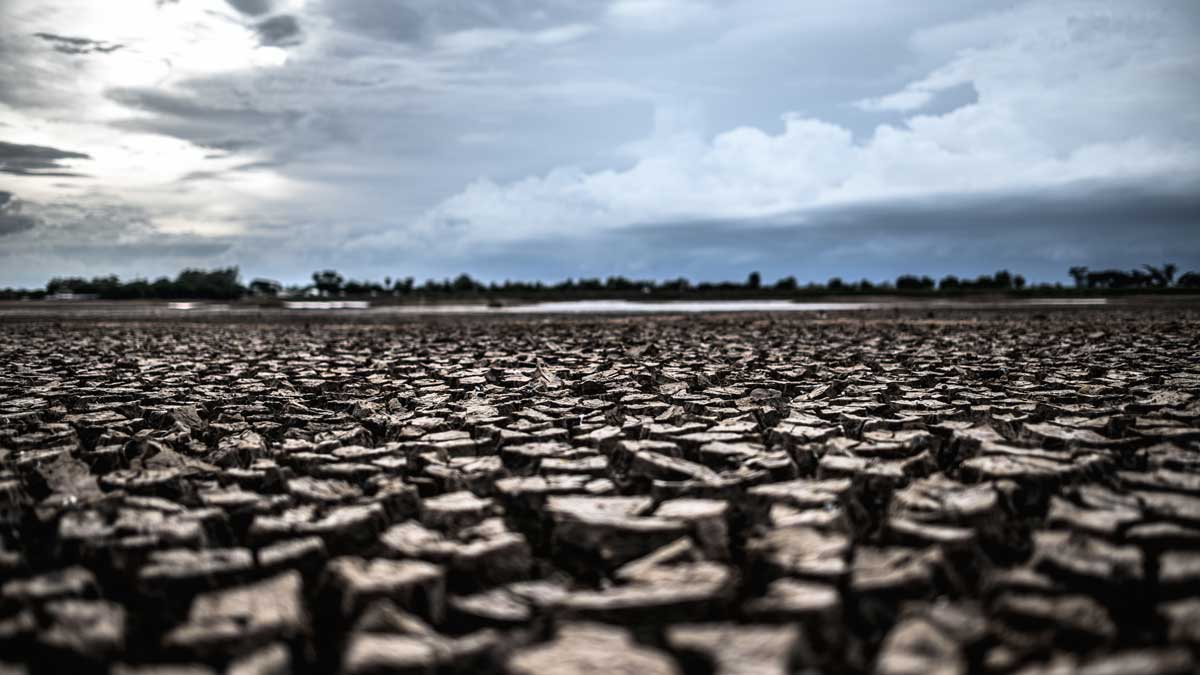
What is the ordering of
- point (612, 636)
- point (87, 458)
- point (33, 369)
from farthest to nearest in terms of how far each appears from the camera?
point (33, 369)
point (87, 458)
point (612, 636)

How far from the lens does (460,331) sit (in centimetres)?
1111

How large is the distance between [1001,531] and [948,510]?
14 cm

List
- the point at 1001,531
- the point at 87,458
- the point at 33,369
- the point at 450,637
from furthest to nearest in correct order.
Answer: the point at 33,369
the point at 87,458
the point at 1001,531
the point at 450,637

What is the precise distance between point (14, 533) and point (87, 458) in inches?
30.5

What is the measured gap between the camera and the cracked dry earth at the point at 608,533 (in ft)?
4.70

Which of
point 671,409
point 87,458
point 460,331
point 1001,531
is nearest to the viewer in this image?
point 1001,531

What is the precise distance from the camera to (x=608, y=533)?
196cm

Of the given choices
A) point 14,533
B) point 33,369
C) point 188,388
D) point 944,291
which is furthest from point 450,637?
point 944,291

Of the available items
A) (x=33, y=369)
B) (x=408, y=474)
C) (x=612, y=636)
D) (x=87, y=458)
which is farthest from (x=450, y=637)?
(x=33, y=369)

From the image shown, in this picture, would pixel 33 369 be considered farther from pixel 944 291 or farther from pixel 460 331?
pixel 944 291

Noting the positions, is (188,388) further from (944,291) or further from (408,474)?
(944,291)

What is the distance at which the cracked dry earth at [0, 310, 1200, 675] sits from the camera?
1432 mm

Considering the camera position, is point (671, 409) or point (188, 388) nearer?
point (671, 409)

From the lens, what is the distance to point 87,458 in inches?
114
